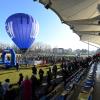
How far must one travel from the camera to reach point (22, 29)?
4181 cm

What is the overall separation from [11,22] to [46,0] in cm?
2103

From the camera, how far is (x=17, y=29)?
41.7m

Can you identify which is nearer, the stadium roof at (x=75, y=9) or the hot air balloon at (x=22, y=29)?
the stadium roof at (x=75, y=9)

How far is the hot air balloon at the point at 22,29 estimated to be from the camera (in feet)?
136

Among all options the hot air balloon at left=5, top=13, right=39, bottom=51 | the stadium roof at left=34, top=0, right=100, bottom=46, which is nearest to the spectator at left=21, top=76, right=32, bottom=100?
the stadium roof at left=34, top=0, right=100, bottom=46

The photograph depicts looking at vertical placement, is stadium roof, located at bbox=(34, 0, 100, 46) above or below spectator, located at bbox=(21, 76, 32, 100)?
above

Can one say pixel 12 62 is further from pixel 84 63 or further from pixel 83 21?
pixel 83 21

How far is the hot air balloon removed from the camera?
136 ft

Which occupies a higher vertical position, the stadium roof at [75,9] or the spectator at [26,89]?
the stadium roof at [75,9]

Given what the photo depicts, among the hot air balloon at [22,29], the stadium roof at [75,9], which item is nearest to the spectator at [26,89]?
the stadium roof at [75,9]

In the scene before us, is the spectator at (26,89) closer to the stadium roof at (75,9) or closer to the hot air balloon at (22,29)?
the stadium roof at (75,9)

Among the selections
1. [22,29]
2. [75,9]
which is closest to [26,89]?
[75,9]

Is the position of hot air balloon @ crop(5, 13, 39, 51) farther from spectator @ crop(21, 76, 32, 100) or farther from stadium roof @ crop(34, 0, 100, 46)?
spectator @ crop(21, 76, 32, 100)

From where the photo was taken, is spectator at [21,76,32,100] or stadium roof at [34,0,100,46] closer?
spectator at [21,76,32,100]
